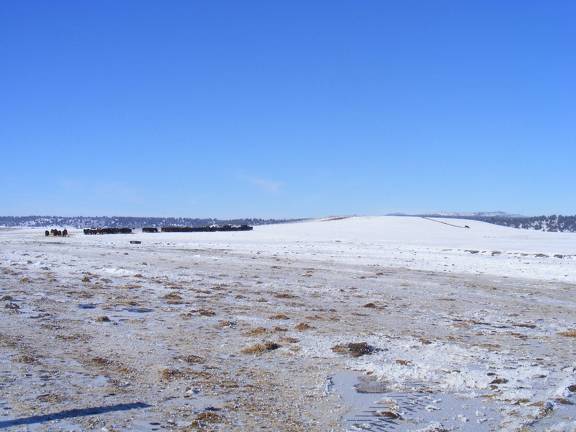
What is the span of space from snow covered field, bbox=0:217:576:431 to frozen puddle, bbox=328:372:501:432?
27 mm

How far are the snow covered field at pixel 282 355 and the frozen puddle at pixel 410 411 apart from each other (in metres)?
0.03

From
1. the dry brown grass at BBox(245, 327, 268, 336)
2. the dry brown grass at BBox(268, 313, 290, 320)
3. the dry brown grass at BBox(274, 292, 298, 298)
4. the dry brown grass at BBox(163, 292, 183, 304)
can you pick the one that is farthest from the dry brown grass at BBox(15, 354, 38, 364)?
the dry brown grass at BBox(274, 292, 298, 298)

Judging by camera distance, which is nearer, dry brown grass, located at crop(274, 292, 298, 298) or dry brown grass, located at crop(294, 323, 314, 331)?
dry brown grass, located at crop(294, 323, 314, 331)

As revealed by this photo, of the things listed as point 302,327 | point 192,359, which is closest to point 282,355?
point 192,359

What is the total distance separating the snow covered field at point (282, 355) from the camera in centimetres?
686

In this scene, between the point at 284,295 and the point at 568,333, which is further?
the point at 284,295

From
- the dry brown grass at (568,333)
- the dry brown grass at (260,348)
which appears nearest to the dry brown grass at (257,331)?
the dry brown grass at (260,348)

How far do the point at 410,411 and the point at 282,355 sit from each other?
3.24 m

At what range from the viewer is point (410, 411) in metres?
7.14

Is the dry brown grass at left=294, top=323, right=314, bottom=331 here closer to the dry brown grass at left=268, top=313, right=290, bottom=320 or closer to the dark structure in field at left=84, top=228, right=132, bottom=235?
the dry brown grass at left=268, top=313, right=290, bottom=320

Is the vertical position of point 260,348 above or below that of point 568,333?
above

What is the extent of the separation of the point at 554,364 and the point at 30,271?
1964 cm

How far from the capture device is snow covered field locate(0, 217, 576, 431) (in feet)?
22.5

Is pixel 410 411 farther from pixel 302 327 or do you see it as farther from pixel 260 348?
pixel 302 327
